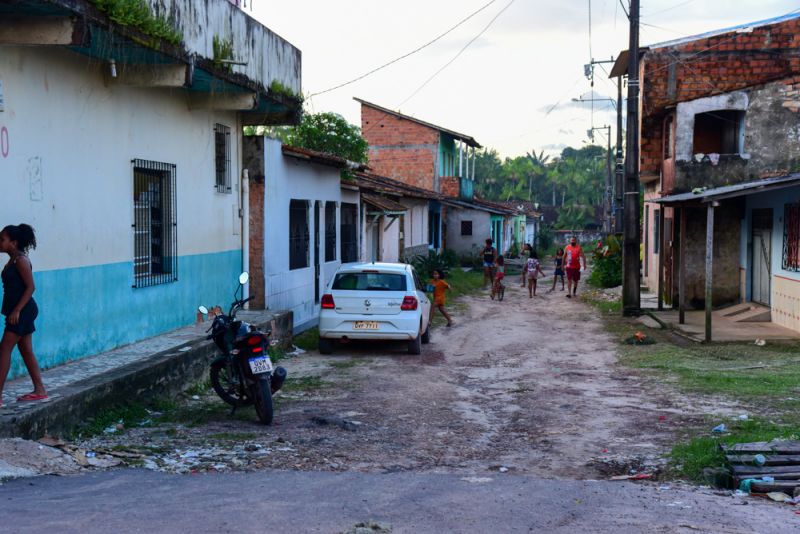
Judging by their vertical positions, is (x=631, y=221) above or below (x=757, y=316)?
above

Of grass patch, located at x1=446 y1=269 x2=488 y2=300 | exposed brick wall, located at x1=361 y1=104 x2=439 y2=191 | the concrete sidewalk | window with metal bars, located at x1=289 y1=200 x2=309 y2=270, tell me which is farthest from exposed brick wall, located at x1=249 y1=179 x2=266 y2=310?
exposed brick wall, located at x1=361 y1=104 x2=439 y2=191

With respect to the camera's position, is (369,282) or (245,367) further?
(369,282)

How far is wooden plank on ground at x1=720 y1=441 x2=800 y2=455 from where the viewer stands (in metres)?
6.72

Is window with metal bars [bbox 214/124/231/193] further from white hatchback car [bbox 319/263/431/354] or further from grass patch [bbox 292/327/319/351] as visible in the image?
grass patch [bbox 292/327/319/351]

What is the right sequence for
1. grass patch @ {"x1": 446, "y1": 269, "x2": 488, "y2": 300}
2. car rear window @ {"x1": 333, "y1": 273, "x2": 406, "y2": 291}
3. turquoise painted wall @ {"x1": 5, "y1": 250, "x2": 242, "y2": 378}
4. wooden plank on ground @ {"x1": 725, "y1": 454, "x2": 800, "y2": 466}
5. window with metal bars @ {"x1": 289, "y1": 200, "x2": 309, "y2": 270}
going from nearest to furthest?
1. wooden plank on ground @ {"x1": 725, "y1": 454, "x2": 800, "y2": 466}
2. turquoise painted wall @ {"x1": 5, "y1": 250, "x2": 242, "y2": 378}
3. car rear window @ {"x1": 333, "y1": 273, "x2": 406, "y2": 291}
4. window with metal bars @ {"x1": 289, "y1": 200, "x2": 309, "y2": 270}
5. grass patch @ {"x1": 446, "y1": 269, "x2": 488, "y2": 300}

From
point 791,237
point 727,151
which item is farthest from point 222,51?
point 727,151

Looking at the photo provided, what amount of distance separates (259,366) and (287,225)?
7.95 meters

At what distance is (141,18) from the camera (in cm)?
884

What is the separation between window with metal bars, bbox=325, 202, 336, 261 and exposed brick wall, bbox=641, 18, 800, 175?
31.4 feet

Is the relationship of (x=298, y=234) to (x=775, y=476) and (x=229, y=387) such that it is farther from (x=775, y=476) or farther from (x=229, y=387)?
(x=775, y=476)

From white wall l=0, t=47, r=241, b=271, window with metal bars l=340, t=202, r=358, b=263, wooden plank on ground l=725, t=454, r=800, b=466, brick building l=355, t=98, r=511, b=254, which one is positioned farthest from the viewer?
brick building l=355, t=98, r=511, b=254

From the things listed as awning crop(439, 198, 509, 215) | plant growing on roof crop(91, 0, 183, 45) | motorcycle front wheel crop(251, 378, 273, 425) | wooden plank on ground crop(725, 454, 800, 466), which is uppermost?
plant growing on roof crop(91, 0, 183, 45)

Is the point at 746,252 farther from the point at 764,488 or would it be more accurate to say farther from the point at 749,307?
the point at 764,488

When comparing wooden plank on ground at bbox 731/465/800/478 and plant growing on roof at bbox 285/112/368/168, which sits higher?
plant growing on roof at bbox 285/112/368/168
